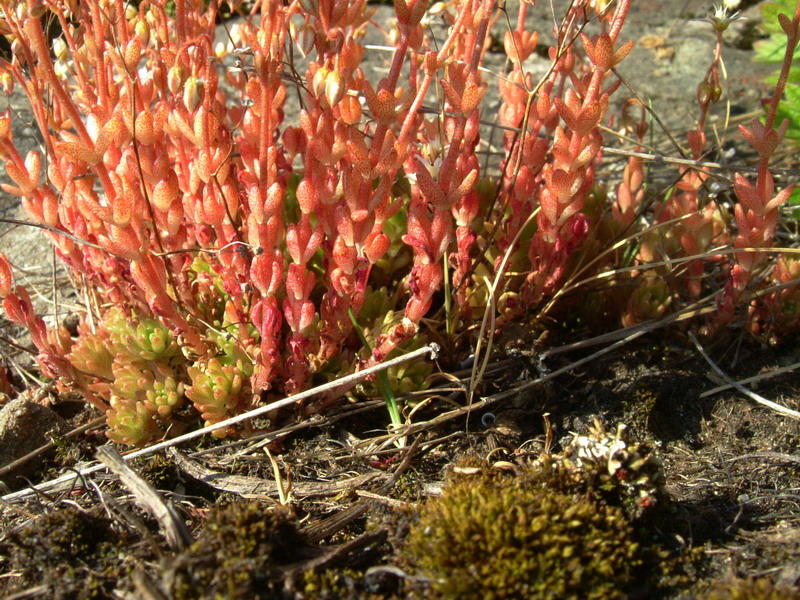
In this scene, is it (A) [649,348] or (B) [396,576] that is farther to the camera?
(A) [649,348]

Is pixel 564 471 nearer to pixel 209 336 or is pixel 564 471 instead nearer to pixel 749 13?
pixel 209 336

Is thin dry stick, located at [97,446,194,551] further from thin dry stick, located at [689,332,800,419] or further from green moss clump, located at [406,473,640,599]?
thin dry stick, located at [689,332,800,419]

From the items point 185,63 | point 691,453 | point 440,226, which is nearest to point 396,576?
point 440,226

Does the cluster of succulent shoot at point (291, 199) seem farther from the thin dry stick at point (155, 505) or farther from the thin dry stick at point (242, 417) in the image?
the thin dry stick at point (155, 505)

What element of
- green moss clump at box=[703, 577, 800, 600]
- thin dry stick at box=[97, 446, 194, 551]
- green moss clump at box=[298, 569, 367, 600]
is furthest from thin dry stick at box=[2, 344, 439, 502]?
green moss clump at box=[703, 577, 800, 600]

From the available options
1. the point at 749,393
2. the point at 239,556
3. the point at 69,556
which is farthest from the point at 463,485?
A: the point at 749,393

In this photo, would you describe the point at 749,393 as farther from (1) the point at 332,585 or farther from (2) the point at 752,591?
(1) the point at 332,585

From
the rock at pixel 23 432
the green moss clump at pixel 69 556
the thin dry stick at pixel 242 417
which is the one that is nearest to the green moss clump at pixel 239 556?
the green moss clump at pixel 69 556
